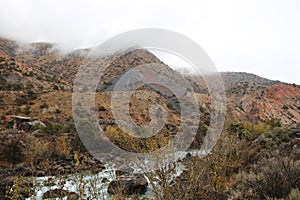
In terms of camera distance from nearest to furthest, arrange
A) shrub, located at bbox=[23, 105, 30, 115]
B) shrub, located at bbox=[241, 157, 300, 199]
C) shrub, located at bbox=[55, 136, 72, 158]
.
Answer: shrub, located at bbox=[241, 157, 300, 199]
shrub, located at bbox=[55, 136, 72, 158]
shrub, located at bbox=[23, 105, 30, 115]

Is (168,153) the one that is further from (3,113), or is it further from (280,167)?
(3,113)

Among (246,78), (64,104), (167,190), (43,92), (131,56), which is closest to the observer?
(167,190)

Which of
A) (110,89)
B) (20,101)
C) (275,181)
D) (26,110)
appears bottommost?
(275,181)

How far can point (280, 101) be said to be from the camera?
51938 millimetres

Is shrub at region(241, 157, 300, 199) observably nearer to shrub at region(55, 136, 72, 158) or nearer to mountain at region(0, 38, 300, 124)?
shrub at region(55, 136, 72, 158)

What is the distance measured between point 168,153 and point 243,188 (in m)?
1.83

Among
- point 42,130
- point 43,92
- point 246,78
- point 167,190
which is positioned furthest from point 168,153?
point 246,78

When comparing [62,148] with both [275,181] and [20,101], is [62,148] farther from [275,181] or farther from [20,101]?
[20,101]

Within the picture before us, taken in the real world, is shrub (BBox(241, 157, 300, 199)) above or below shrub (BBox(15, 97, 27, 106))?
below

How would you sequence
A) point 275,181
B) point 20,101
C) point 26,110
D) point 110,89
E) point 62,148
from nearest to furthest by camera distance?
point 275,181 → point 62,148 → point 26,110 → point 20,101 → point 110,89

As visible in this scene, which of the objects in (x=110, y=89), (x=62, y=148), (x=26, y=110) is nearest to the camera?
(x=62, y=148)

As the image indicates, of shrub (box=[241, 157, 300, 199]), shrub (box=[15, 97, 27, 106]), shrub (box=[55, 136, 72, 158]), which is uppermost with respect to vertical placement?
shrub (box=[15, 97, 27, 106])

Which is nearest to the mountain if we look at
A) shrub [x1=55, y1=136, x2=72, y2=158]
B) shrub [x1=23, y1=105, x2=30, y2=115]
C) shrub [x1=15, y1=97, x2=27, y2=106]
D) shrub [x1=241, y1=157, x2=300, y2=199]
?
shrub [x1=15, y1=97, x2=27, y2=106]

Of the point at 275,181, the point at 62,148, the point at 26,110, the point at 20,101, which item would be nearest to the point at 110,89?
the point at 20,101
